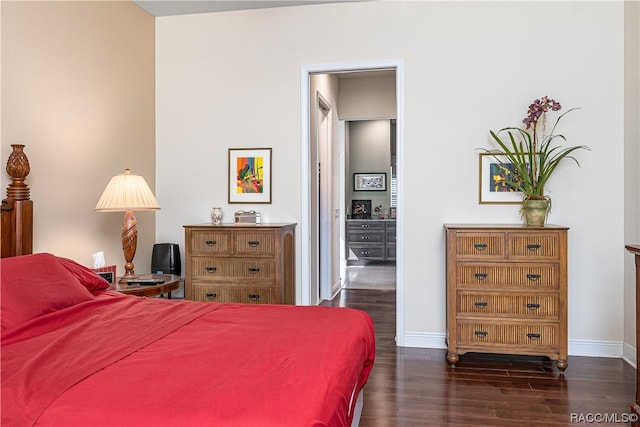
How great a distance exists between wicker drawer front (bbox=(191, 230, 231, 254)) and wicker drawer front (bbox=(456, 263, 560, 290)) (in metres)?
1.75

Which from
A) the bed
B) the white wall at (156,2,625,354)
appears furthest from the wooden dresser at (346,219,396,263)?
the bed

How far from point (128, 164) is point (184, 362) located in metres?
2.70

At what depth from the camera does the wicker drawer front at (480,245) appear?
3.16 metres

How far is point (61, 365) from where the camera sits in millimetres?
1410

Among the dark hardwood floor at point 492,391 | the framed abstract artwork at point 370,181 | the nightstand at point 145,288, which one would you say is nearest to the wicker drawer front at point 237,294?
the nightstand at point 145,288

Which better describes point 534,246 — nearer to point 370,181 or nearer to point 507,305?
point 507,305

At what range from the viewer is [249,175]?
3.98 meters

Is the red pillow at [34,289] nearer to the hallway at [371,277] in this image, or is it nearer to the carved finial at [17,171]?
the carved finial at [17,171]

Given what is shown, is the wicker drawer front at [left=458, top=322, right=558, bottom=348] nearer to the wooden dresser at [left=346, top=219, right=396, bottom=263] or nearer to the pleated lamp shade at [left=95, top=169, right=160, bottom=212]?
the pleated lamp shade at [left=95, top=169, right=160, bottom=212]

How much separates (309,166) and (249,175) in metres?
0.53

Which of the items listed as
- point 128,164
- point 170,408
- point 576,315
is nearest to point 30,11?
point 128,164

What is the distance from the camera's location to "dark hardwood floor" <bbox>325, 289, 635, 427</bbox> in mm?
2379

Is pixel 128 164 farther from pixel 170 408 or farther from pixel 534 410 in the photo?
pixel 534 410

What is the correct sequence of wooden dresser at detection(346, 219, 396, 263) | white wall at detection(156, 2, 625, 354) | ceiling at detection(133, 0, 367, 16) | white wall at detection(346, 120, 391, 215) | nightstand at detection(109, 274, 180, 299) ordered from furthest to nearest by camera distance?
white wall at detection(346, 120, 391, 215) → wooden dresser at detection(346, 219, 396, 263) → ceiling at detection(133, 0, 367, 16) → white wall at detection(156, 2, 625, 354) → nightstand at detection(109, 274, 180, 299)
